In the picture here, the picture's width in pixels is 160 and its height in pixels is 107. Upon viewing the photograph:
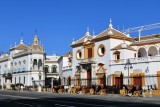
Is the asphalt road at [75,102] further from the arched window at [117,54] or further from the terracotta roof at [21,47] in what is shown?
the terracotta roof at [21,47]

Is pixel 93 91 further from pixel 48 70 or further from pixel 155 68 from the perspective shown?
pixel 48 70

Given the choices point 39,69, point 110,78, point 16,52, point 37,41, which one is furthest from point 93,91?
point 16,52

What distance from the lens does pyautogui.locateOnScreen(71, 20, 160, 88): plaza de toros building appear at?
144 ft

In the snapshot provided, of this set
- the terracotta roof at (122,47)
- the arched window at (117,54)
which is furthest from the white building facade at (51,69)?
the terracotta roof at (122,47)

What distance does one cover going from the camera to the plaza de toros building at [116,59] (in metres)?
44.0

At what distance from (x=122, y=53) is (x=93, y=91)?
906cm

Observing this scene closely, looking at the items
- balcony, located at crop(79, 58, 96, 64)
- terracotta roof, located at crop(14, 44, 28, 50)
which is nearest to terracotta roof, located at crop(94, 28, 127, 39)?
balcony, located at crop(79, 58, 96, 64)

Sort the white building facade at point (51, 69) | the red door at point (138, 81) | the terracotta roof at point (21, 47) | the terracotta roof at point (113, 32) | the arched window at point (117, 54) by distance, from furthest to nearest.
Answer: the terracotta roof at point (21, 47) → the white building facade at point (51, 69) → the terracotta roof at point (113, 32) → the arched window at point (117, 54) → the red door at point (138, 81)

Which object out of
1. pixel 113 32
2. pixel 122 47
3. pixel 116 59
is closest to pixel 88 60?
pixel 116 59

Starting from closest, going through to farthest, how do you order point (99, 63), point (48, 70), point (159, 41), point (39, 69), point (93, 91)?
point (93, 91), point (159, 41), point (99, 63), point (39, 69), point (48, 70)

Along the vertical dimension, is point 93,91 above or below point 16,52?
below

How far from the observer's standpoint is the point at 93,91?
4231 cm

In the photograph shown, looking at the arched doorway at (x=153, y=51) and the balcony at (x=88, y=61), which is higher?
the arched doorway at (x=153, y=51)

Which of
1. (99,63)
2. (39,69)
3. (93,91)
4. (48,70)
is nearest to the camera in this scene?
(93,91)
